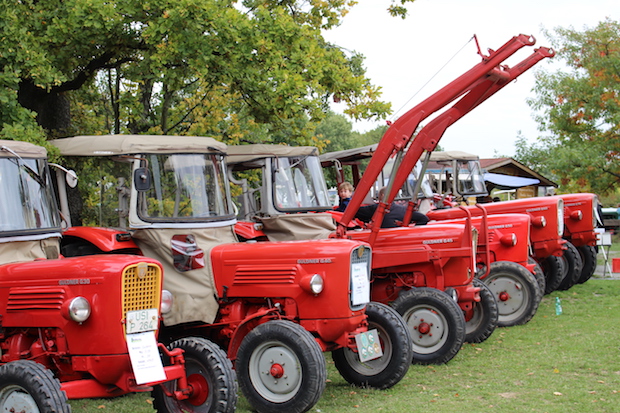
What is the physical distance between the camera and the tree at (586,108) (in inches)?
1043

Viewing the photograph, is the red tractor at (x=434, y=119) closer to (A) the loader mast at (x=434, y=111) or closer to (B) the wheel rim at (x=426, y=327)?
(A) the loader mast at (x=434, y=111)

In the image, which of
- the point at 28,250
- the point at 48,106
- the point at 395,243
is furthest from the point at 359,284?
the point at 48,106

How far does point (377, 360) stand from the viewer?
745cm

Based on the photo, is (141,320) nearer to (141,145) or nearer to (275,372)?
(275,372)

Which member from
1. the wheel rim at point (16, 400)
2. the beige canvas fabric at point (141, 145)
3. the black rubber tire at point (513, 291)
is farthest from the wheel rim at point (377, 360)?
the black rubber tire at point (513, 291)

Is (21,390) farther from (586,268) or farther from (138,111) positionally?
(586,268)

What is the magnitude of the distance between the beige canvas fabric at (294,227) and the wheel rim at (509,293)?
9.41 ft

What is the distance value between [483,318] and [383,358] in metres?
2.83

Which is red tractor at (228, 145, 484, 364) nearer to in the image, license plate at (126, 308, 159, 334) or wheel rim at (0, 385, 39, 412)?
license plate at (126, 308, 159, 334)

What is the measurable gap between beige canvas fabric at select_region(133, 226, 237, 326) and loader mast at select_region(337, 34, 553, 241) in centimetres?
250

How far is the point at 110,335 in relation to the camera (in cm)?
537

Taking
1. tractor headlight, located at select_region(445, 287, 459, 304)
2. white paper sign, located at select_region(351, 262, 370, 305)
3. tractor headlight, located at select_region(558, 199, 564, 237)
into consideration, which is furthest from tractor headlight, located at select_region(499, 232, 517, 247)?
white paper sign, located at select_region(351, 262, 370, 305)

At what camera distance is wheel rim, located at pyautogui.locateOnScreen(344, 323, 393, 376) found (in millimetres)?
7375

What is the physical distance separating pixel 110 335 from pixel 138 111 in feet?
32.1
